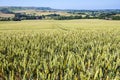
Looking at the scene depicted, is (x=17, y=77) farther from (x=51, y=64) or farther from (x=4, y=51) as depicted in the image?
(x=4, y=51)

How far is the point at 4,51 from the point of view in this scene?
2323 centimetres

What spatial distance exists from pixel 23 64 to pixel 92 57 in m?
6.22

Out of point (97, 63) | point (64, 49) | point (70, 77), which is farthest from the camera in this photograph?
point (64, 49)

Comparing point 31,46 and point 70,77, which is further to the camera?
point 31,46

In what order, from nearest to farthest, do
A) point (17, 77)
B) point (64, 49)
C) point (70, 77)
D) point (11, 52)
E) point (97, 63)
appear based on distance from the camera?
point (70, 77) → point (17, 77) → point (97, 63) → point (11, 52) → point (64, 49)

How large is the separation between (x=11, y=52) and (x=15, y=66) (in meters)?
5.88

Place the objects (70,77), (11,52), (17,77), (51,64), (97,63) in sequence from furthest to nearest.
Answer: (11,52), (97,63), (51,64), (17,77), (70,77)

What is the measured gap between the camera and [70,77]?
1392 centimetres

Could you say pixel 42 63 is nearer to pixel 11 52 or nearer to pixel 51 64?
pixel 51 64

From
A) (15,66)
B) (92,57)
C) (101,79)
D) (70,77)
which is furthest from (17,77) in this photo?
(92,57)

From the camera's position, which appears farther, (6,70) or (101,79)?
(6,70)

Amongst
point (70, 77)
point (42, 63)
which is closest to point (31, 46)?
point (42, 63)

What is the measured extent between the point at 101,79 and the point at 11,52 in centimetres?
1076

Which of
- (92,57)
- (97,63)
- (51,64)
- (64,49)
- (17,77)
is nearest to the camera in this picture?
(17,77)
